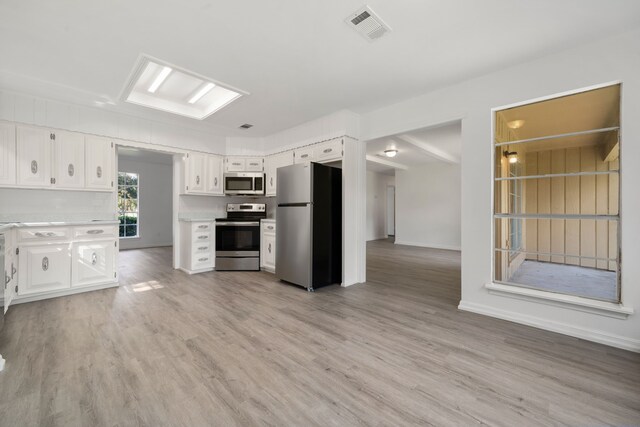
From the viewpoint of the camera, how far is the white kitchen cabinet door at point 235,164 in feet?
16.4

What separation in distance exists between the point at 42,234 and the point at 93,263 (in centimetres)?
62

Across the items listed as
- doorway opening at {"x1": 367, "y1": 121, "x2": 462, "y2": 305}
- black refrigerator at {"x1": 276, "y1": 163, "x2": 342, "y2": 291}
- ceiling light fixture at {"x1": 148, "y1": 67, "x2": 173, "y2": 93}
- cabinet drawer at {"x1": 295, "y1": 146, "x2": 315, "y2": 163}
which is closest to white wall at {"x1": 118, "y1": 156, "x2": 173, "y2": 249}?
ceiling light fixture at {"x1": 148, "y1": 67, "x2": 173, "y2": 93}

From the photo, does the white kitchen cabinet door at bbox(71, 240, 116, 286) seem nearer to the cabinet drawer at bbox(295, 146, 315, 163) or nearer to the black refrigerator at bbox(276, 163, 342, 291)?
the black refrigerator at bbox(276, 163, 342, 291)

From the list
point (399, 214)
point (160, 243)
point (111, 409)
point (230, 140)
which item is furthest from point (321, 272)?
point (160, 243)

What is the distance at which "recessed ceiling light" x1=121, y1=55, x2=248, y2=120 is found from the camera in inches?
119

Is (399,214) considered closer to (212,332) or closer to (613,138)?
(613,138)

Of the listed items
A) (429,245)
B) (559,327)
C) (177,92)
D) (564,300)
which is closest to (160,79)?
(177,92)

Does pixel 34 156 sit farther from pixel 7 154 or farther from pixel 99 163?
pixel 99 163

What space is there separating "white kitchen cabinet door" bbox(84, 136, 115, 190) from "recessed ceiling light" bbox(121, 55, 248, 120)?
32.1 inches

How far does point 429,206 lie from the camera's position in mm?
8297

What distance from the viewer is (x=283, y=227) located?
3895 millimetres

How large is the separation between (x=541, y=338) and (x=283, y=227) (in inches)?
119

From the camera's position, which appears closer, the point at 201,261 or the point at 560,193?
the point at 201,261

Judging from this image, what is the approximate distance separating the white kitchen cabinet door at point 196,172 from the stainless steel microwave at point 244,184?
42 centimetres
